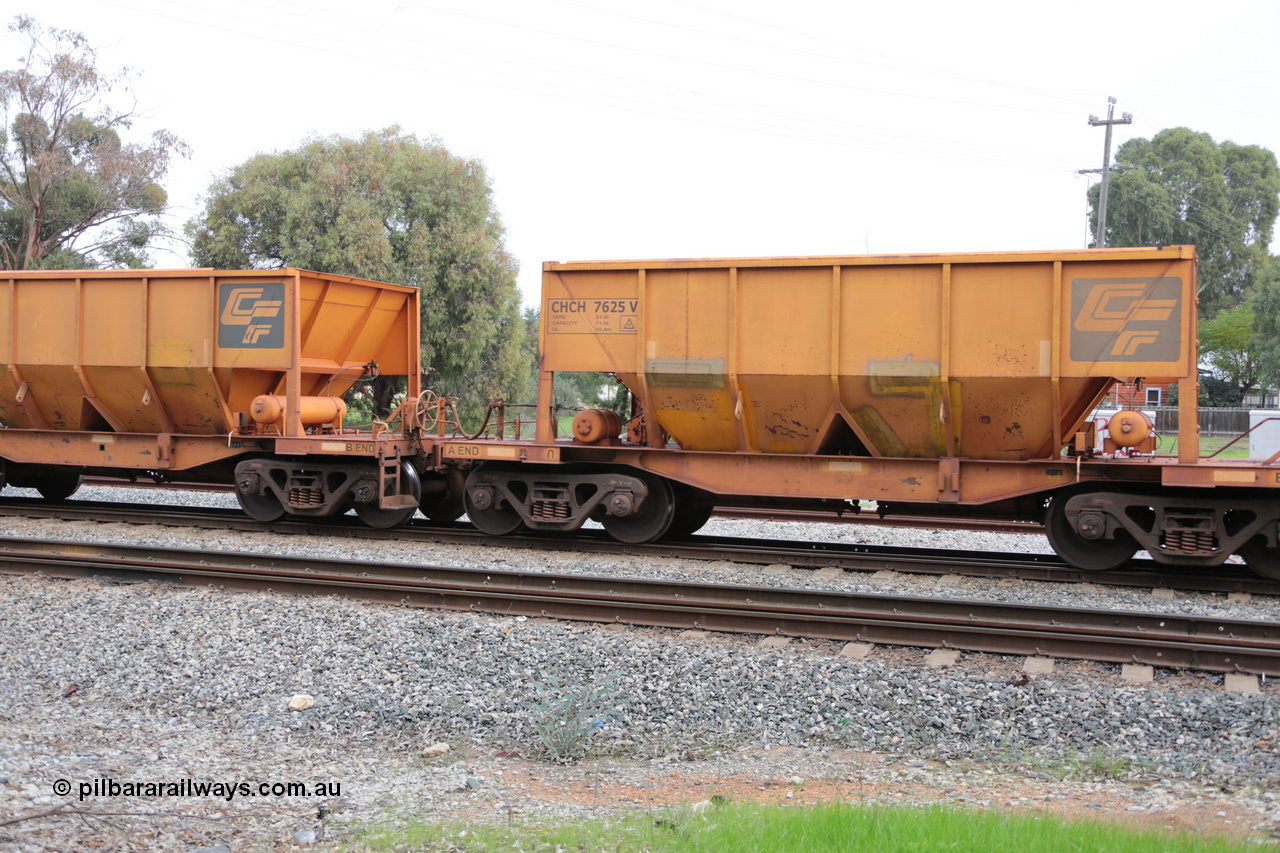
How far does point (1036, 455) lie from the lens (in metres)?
9.39

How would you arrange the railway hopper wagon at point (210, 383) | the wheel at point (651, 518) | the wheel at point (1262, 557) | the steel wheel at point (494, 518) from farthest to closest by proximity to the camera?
the railway hopper wagon at point (210, 383)
the steel wheel at point (494, 518)
the wheel at point (651, 518)
the wheel at point (1262, 557)

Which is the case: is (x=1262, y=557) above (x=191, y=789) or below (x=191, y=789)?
above

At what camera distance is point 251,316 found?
11617 mm

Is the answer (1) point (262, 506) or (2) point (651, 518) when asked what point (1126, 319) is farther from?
(1) point (262, 506)

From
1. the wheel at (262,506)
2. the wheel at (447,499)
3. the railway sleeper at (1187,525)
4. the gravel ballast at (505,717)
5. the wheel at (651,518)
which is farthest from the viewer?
the wheel at (447,499)

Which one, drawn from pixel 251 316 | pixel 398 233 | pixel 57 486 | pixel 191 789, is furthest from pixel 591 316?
pixel 398 233

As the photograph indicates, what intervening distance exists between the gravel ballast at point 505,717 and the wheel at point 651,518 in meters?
3.33

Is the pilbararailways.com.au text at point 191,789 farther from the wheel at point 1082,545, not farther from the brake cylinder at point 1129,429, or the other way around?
the brake cylinder at point 1129,429

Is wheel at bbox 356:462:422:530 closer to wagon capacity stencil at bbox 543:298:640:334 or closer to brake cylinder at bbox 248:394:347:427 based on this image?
brake cylinder at bbox 248:394:347:427

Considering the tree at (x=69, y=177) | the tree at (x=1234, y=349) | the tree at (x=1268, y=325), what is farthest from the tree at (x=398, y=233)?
the tree at (x=1234, y=349)

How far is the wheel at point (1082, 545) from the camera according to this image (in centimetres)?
895

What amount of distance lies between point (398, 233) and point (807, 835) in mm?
25381

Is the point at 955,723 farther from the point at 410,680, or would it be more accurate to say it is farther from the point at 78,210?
the point at 78,210

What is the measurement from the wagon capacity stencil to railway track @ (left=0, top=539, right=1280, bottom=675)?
333 centimetres
